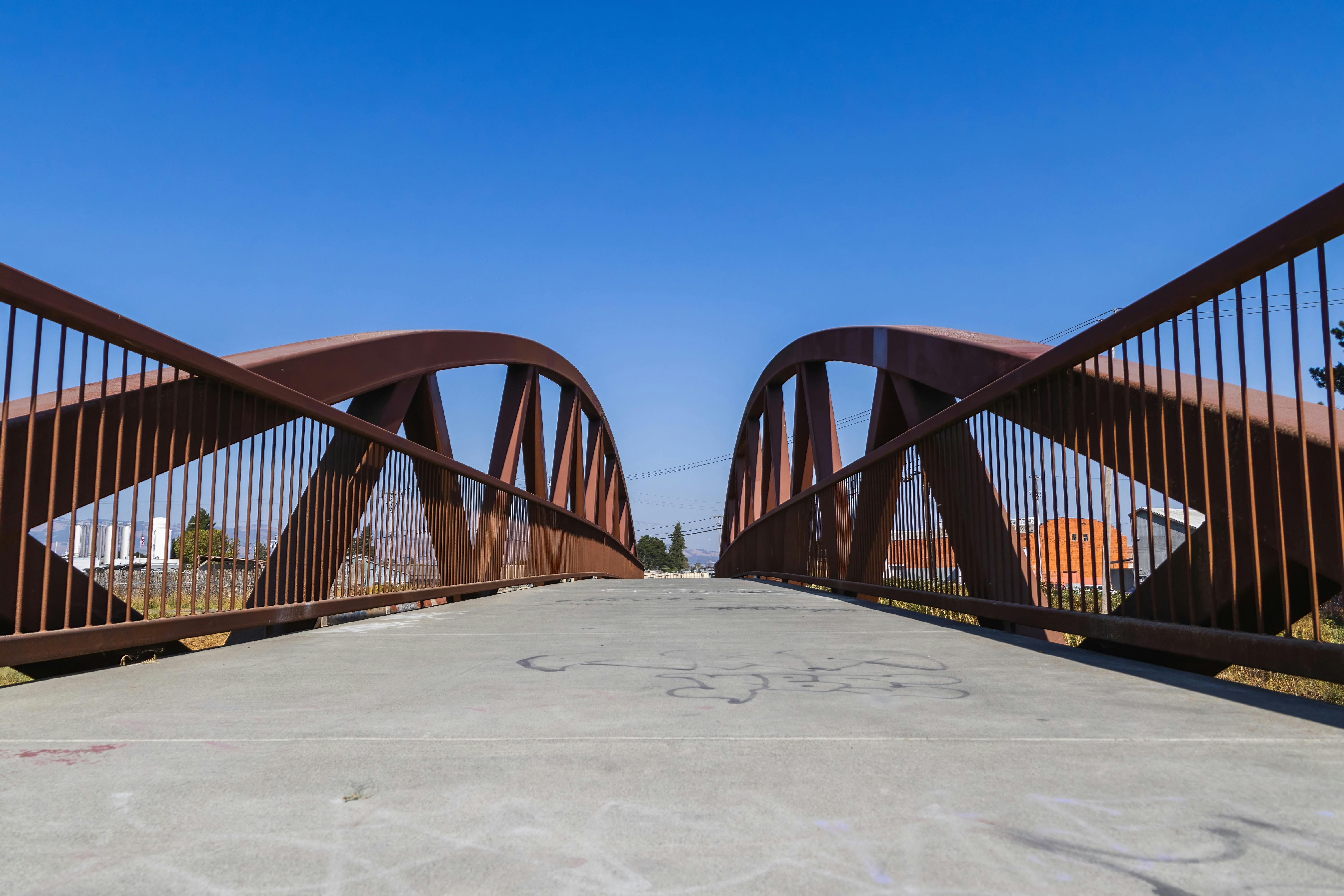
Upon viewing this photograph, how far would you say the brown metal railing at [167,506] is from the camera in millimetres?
3420

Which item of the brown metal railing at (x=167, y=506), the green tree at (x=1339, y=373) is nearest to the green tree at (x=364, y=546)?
the brown metal railing at (x=167, y=506)

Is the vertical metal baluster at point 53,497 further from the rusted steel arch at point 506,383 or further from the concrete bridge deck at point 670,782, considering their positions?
the rusted steel arch at point 506,383

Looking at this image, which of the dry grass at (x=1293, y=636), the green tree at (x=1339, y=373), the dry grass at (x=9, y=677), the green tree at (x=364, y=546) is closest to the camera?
the dry grass at (x=1293, y=636)

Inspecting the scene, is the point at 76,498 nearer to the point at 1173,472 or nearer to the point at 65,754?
the point at 65,754

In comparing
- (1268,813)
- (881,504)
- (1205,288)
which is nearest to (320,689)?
(1268,813)

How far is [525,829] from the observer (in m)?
1.67

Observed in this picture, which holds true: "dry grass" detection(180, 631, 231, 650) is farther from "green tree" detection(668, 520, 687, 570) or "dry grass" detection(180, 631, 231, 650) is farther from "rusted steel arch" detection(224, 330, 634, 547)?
"green tree" detection(668, 520, 687, 570)

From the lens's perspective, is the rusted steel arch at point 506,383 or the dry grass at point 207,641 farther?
the rusted steel arch at point 506,383

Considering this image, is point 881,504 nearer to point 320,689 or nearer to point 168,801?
point 320,689

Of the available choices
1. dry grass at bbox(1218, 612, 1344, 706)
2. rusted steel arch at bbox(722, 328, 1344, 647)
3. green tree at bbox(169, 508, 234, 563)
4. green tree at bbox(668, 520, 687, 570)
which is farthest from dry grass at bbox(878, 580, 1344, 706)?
green tree at bbox(668, 520, 687, 570)

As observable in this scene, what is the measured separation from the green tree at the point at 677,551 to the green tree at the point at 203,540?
159465 mm

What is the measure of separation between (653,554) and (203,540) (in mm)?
166531

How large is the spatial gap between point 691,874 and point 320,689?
2263 mm

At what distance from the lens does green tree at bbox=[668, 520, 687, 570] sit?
164 m
